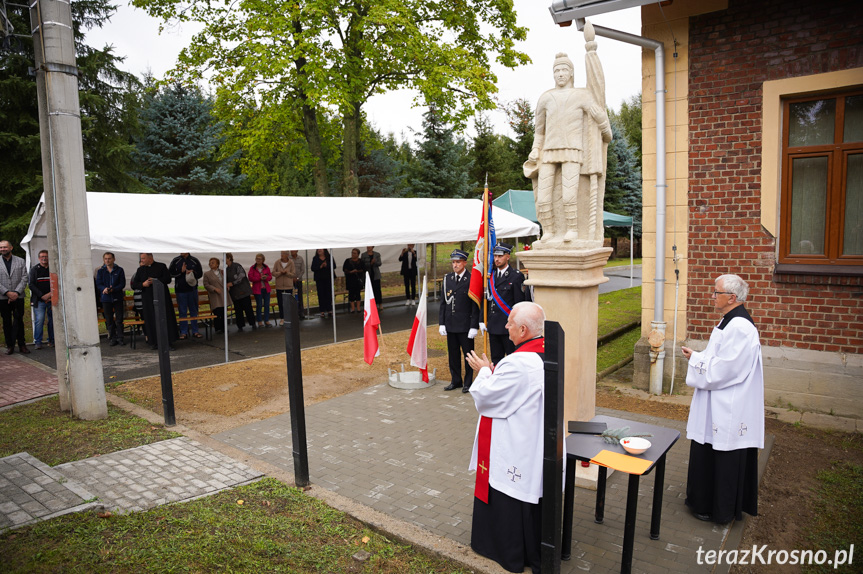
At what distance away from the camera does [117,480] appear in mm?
5285

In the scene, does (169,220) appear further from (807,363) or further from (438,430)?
(807,363)

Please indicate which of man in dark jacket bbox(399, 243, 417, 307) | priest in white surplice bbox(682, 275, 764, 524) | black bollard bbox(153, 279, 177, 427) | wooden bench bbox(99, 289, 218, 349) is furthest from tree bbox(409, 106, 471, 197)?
priest in white surplice bbox(682, 275, 764, 524)

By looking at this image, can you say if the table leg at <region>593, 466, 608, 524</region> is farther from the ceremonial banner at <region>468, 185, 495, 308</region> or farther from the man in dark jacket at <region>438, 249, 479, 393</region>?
the man in dark jacket at <region>438, 249, 479, 393</region>

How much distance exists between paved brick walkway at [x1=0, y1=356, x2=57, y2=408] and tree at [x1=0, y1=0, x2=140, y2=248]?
909 cm

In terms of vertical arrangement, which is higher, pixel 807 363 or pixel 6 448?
pixel 807 363

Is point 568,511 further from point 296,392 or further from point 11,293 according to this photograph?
point 11,293

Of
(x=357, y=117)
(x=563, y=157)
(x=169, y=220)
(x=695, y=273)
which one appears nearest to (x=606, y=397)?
(x=695, y=273)

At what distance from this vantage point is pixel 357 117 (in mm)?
20859

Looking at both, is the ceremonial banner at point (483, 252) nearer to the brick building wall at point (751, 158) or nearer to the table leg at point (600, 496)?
the brick building wall at point (751, 158)

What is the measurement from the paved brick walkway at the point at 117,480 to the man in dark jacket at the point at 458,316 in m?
3.70

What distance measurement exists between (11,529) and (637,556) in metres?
4.68

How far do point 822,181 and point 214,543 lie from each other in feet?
25.3

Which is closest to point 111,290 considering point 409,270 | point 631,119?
point 409,270

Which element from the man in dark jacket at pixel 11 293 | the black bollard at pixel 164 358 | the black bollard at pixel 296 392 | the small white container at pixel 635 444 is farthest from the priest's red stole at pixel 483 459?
the man in dark jacket at pixel 11 293
